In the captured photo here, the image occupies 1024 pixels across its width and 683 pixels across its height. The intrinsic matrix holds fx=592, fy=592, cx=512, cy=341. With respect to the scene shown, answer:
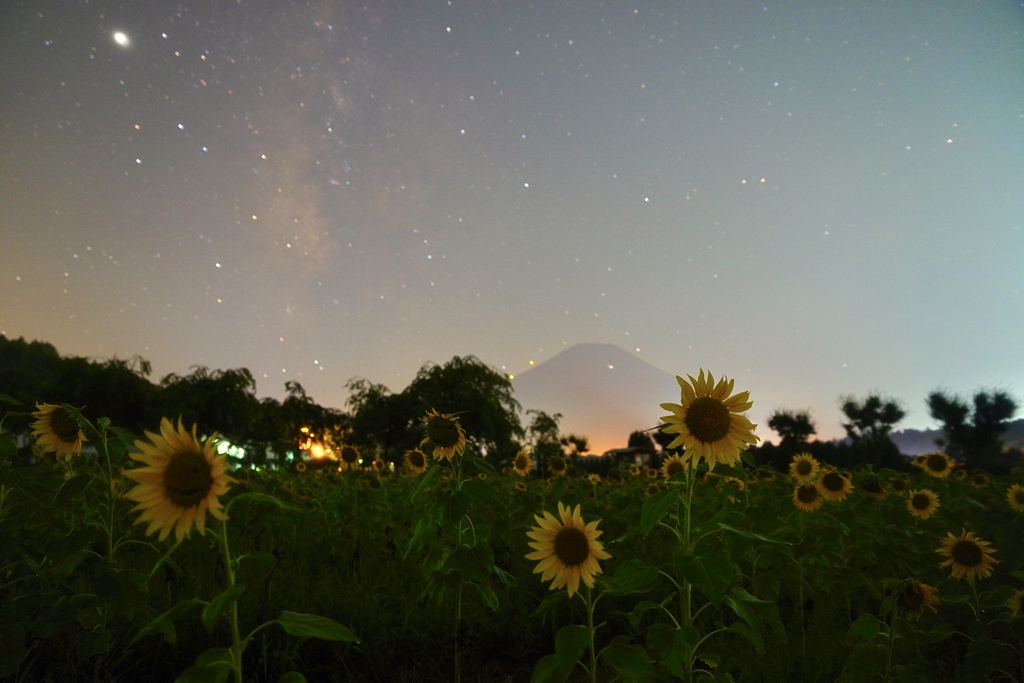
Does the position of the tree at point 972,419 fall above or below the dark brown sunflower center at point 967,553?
above

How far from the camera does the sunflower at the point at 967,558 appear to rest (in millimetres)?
2891

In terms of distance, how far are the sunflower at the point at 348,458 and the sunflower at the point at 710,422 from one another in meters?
4.37

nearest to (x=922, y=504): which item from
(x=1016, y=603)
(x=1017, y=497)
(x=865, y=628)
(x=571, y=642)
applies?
(x=1017, y=497)

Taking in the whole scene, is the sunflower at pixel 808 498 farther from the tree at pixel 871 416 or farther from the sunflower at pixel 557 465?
the tree at pixel 871 416

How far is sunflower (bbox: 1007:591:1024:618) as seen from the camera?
2.39 m

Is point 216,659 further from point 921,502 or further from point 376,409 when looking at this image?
point 376,409

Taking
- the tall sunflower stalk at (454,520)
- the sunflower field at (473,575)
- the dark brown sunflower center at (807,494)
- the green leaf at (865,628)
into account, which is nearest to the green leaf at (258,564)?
the sunflower field at (473,575)

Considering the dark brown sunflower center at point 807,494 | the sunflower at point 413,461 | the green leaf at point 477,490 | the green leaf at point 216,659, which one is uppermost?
the dark brown sunflower center at point 807,494

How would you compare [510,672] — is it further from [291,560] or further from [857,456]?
[857,456]

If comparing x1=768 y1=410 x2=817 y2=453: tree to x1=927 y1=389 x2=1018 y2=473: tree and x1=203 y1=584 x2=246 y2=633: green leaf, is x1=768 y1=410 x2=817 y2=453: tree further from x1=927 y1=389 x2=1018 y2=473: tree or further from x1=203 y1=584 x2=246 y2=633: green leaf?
x1=203 y1=584 x2=246 y2=633: green leaf

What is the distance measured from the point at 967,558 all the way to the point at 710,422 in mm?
1878

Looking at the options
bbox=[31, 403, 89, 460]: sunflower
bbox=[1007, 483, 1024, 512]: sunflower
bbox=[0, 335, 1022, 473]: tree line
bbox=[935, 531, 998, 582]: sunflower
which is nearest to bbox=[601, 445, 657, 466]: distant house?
bbox=[1007, 483, 1024, 512]: sunflower

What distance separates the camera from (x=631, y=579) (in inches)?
75.1

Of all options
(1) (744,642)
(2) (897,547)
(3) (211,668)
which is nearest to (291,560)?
(1) (744,642)
